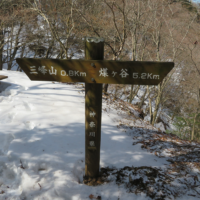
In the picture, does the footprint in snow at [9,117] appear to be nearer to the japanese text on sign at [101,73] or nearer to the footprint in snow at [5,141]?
the footprint in snow at [5,141]

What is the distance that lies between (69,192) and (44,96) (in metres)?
4.40

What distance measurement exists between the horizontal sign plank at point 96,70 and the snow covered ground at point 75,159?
1758mm

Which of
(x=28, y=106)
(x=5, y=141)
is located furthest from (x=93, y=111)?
(x=28, y=106)

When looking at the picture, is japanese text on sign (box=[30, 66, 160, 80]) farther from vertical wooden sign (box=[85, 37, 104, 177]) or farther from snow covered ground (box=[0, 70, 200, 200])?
snow covered ground (box=[0, 70, 200, 200])

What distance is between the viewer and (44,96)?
21.0ft

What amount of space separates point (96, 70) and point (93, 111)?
2.14ft

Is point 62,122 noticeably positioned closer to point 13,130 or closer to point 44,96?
point 13,130

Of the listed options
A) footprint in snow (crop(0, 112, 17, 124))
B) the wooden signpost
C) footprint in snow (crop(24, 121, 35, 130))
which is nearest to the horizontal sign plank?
the wooden signpost

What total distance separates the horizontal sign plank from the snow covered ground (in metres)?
1.76

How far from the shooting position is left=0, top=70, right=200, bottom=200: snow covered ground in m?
2.67

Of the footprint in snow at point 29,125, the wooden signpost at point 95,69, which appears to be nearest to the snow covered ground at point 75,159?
the footprint in snow at point 29,125

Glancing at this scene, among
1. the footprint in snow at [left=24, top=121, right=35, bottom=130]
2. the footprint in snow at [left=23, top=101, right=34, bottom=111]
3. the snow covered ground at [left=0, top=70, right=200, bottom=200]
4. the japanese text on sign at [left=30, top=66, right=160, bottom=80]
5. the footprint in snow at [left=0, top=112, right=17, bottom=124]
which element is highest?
the japanese text on sign at [left=30, top=66, right=160, bottom=80]

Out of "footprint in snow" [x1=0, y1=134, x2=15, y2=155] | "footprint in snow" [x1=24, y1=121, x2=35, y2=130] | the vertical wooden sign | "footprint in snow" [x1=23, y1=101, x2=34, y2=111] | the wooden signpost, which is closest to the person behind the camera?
the wooden signpost

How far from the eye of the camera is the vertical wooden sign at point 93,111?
2.33 meters
